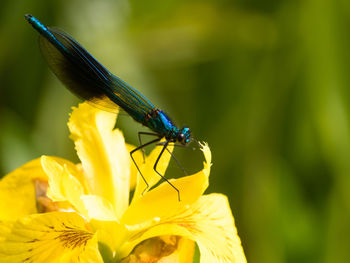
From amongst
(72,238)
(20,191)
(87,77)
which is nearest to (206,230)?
(72,238)

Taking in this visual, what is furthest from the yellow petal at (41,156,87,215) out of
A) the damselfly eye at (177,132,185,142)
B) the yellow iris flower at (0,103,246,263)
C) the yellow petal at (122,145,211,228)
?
the damselfly eye at (177,132,185,142)

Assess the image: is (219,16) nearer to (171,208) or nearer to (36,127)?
(36,127)

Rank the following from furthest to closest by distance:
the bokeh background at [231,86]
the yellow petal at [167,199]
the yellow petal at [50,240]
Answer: the bokeh background at [231,86] → the yellow petal at [167,199] → the yellow petal at [50,240]

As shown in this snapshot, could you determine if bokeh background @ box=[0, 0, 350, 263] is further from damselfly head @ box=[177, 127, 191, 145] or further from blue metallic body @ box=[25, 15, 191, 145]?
damselfly head @ box=[177, 127, 191, 145]

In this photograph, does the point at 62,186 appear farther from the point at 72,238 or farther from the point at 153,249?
the point at 153,249

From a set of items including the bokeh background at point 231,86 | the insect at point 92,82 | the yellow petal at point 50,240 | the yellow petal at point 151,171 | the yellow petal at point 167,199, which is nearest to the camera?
the yellow petal at point 50,240

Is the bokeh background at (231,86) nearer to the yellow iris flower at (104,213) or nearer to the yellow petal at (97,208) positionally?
the yellow iris flower at (104,213)

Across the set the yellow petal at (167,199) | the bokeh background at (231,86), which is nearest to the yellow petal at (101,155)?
the yellow petal at (167,199)
